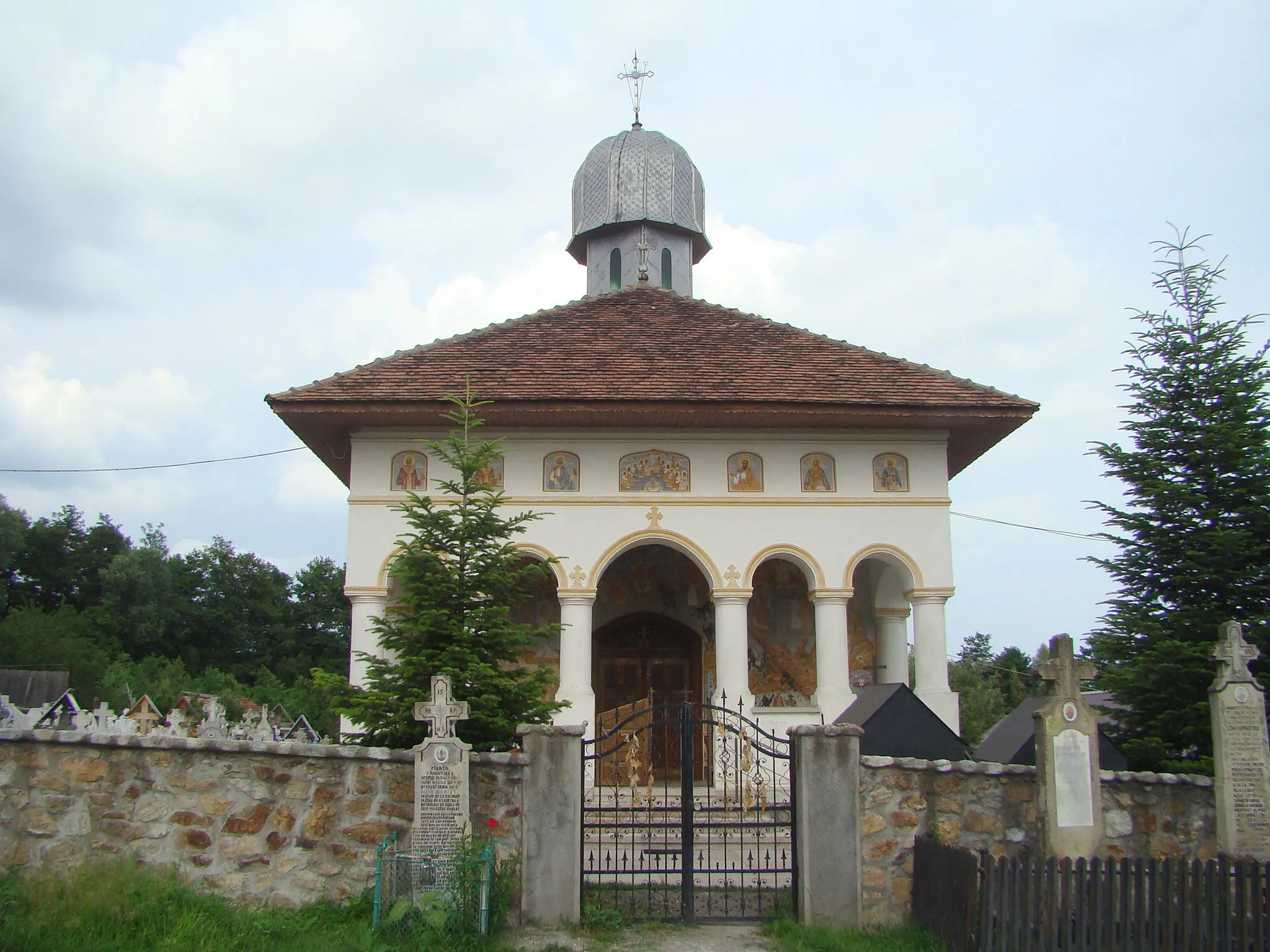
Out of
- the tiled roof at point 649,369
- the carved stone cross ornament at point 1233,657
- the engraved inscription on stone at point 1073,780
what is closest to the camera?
the engraved inscription on stone at point 1073,780

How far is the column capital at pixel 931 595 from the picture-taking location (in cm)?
1614

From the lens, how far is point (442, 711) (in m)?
8.91

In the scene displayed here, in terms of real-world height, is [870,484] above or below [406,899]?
above

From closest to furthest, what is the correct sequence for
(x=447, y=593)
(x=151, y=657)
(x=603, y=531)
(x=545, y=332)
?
(x=447, y=593), (x=603, y=531), (x=545, y=332), (x=151, y=657)

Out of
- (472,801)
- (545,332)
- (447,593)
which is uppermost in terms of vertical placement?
(545,332)

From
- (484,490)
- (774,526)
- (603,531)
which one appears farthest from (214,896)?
(774,526)

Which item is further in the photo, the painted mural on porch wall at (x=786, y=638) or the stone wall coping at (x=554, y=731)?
the painted mural on porch wall at (x=786, y=638)

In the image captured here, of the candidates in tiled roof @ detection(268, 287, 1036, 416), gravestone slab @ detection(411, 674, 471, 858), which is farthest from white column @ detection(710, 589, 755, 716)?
gravestone slab @ detection(411, 674, 471, 858)

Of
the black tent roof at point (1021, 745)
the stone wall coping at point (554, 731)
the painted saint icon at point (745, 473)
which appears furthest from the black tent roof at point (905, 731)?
the painted saint icon at point (745, 473)

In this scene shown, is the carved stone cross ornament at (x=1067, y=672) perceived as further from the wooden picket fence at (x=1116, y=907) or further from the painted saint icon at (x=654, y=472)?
the painted saint icon at (x=654, y=472)

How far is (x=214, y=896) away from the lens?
8516 mm

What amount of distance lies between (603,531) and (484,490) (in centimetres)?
534

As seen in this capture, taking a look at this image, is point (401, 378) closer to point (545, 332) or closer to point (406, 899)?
point (545, 332)

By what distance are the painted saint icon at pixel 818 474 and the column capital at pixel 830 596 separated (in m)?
1.42
